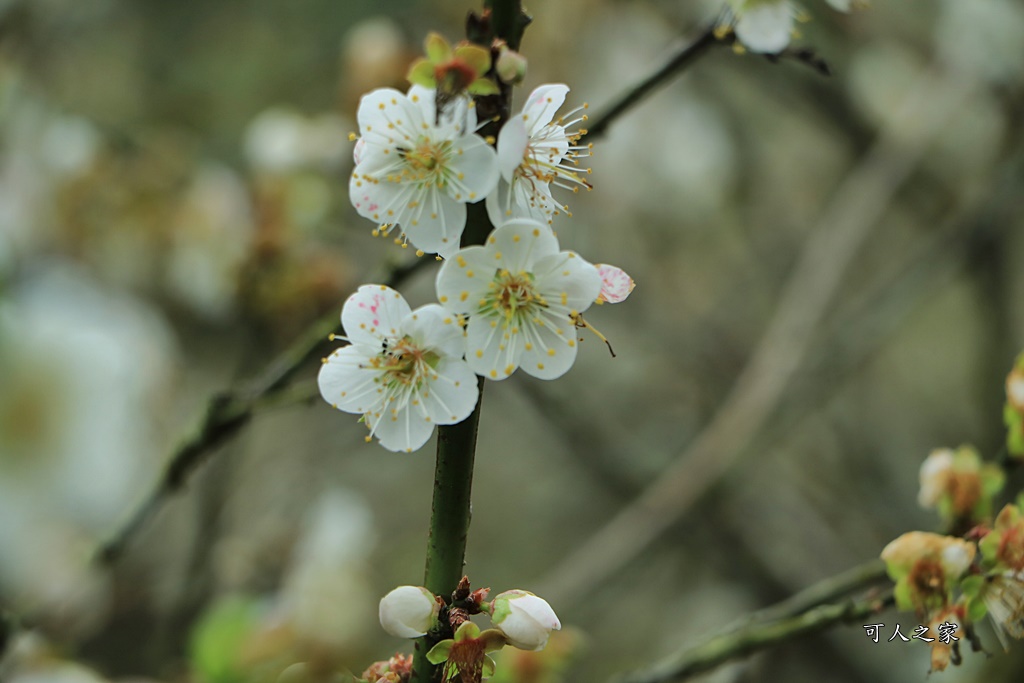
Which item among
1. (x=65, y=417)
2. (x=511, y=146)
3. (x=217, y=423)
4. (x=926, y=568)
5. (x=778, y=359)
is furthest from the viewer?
(x=778, y=359)

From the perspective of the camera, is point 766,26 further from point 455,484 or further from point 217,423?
point 217,423

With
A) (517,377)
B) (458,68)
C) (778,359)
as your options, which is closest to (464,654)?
(458,68)

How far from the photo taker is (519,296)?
15.7 inches

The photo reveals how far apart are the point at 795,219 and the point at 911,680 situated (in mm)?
1253

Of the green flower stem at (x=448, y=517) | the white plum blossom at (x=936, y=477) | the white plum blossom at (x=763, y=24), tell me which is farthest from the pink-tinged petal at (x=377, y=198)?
the white plum blossom at (x=936, y=477)

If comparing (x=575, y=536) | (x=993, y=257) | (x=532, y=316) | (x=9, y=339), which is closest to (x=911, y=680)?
(x=993, y=257)

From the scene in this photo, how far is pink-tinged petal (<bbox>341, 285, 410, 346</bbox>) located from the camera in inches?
15.9

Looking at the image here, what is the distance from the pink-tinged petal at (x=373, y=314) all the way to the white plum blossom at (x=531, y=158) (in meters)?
0.07

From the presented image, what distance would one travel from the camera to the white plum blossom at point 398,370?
37 centimetres

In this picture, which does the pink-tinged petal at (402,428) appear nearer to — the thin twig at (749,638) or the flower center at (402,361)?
the flower center at (402,361)

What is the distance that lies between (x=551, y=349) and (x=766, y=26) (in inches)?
11.8

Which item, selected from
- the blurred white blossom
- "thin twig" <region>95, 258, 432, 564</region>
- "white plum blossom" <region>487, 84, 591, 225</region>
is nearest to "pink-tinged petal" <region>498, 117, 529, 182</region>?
"white plum blossom" <region>487, 84, 591, 225</region>

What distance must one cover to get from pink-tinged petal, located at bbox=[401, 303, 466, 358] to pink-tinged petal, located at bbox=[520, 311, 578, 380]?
0.13ft

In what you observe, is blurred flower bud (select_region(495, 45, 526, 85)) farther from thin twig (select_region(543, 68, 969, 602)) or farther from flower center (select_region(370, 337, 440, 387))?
thin twig (select_region(543, 68, 969, 602))
